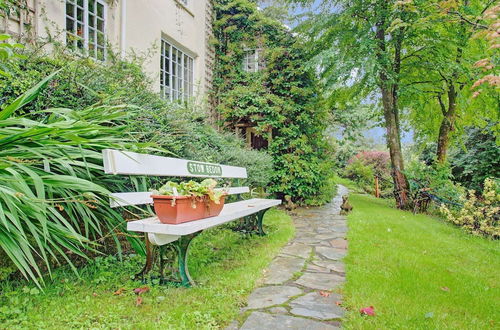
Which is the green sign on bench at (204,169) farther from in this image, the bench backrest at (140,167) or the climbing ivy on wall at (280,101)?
the climbing ivy on wall at (280,101)

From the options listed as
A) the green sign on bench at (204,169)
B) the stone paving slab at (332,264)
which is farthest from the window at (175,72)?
the stone paving slab at (332,264)

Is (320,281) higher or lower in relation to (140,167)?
lower

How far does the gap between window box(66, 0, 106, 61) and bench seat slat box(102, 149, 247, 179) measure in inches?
121

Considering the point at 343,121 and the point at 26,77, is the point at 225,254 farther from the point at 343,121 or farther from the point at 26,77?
the point at 343,121

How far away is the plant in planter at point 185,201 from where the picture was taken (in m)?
2.43

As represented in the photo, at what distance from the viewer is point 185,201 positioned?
2.50 metres

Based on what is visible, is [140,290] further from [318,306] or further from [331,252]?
[331,252]

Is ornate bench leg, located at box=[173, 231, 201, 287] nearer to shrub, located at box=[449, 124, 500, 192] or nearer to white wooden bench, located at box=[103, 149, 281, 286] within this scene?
white wooden bench, located at box=[103, 149, 281, 286]

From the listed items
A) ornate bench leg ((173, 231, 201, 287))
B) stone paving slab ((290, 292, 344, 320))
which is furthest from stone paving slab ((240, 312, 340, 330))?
ornate bench leg ((173, 231, 201, 287))

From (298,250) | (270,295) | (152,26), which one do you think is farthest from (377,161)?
(270,295)

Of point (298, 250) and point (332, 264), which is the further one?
point (298, 250)

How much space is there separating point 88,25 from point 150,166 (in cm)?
417

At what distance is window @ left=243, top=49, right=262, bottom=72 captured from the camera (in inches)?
383

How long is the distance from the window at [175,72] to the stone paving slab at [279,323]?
616cm
